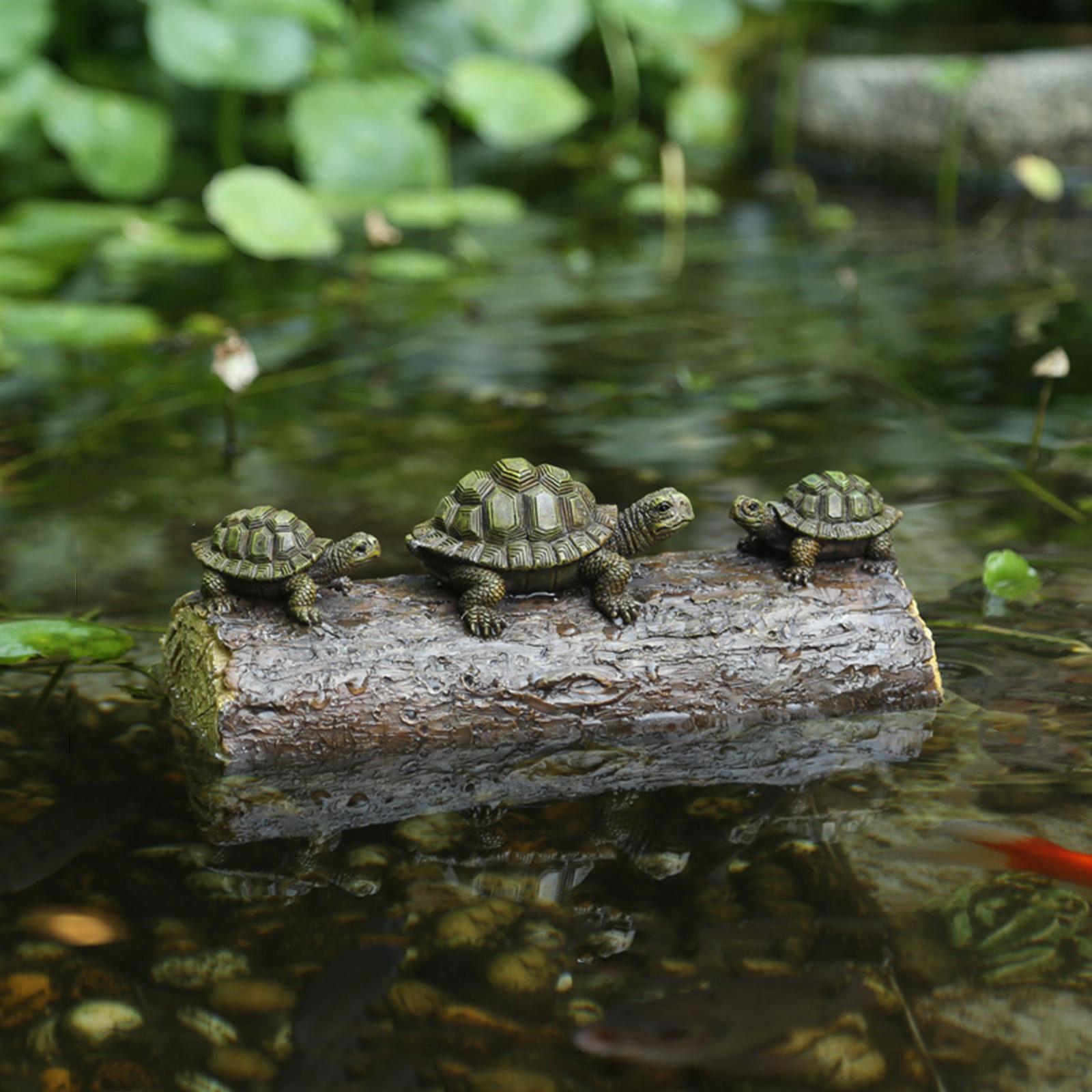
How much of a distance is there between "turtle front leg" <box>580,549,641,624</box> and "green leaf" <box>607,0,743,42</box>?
8362 mm

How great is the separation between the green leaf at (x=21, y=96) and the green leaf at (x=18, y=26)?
6.9 inches

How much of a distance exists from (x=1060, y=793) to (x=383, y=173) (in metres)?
8.13

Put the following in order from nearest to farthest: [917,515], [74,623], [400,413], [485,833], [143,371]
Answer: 1. [485,833]
2. [74,623]
3. [917,515]
4. [400,413]
5. [143,371]

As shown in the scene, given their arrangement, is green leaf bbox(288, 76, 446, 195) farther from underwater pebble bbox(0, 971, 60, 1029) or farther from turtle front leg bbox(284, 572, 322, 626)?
underwater pebble bbox(0, 971, 60, 1029)

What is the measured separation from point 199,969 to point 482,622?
1067 mm

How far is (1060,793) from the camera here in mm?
2949

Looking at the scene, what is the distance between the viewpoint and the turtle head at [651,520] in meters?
3.36

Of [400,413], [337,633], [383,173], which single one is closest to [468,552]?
[337,633]

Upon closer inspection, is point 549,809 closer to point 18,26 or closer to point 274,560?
point 274,560

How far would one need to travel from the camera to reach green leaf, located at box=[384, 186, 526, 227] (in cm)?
859

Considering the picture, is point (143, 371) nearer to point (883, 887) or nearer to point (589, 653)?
point (589, 653)

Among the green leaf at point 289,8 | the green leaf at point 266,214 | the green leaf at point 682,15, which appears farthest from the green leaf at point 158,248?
the green leaf at point 682,15

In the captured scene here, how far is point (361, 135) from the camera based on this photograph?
9.73m

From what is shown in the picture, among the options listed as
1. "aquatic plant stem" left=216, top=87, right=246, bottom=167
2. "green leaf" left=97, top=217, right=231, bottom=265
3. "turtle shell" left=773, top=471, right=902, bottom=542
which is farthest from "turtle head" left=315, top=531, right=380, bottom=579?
"aquatic plant stem" left=216, top=87, right=246, bottom=167
